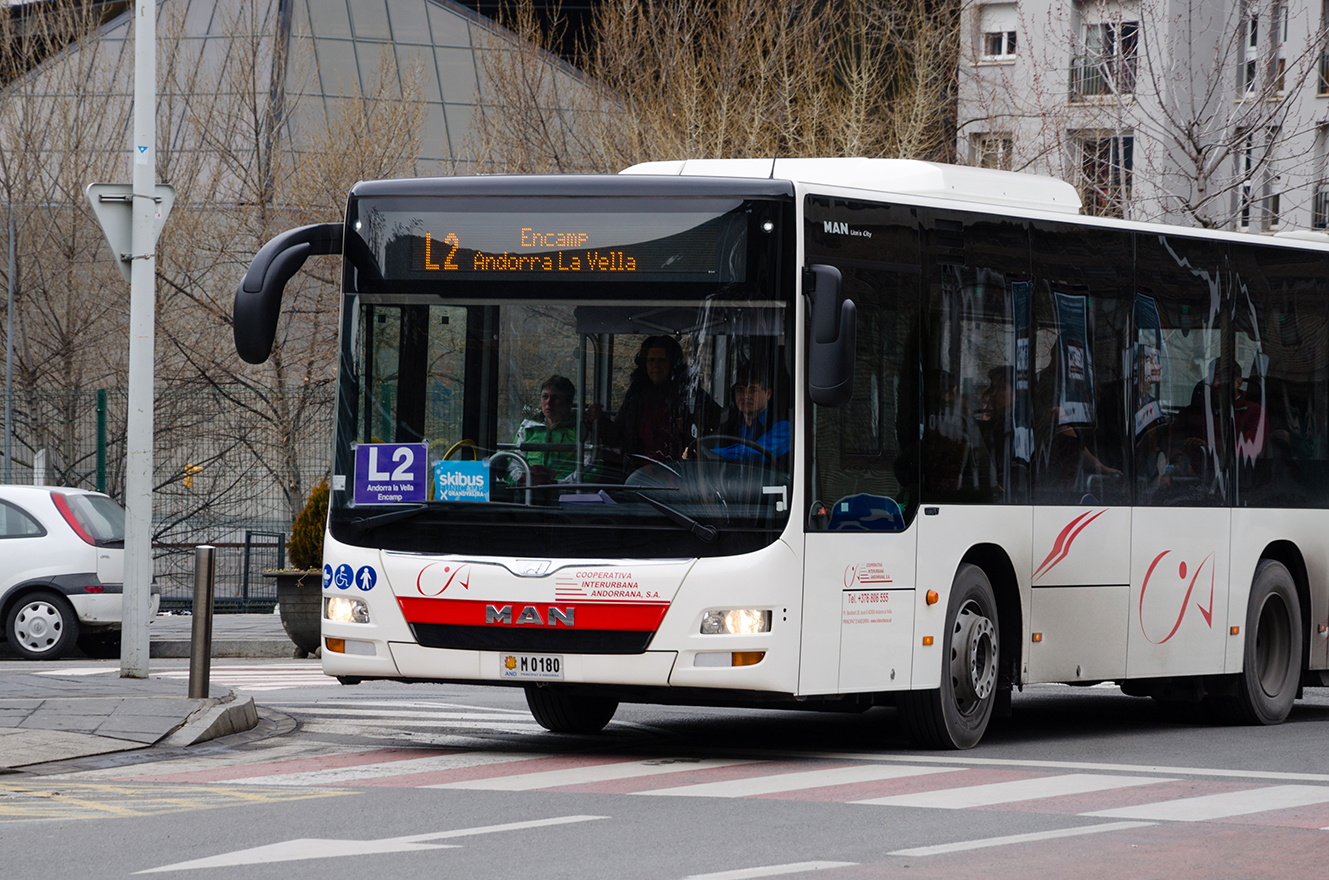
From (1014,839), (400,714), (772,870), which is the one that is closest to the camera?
(772,870)

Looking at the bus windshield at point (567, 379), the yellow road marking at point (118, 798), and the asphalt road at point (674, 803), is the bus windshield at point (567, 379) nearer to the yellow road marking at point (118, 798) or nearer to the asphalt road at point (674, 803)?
the asphalt road at point (674, 803)

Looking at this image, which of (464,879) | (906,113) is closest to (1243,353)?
(464,879)

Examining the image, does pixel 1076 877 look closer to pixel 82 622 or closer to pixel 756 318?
pixel 756 318

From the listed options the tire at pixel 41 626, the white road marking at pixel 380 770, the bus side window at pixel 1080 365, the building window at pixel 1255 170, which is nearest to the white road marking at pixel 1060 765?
the white road marking at pixel 380 770

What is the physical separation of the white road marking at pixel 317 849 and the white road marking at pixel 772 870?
1.14 metres

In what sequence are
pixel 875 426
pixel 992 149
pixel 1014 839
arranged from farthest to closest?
1. pixel 992 149
2. pixel 875 426
3. pixel 1014 839

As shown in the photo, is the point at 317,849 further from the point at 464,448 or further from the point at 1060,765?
the point at 1060,765

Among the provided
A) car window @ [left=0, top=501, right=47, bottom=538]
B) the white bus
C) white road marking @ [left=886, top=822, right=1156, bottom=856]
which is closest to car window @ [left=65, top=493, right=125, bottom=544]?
car window @ [left=0, top=501, right=47, bottom=538]

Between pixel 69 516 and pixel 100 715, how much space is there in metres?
8.37

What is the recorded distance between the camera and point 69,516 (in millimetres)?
19703

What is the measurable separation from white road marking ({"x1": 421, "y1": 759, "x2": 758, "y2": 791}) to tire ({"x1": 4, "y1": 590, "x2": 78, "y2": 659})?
10393 mm

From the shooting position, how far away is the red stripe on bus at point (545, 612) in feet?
33.1

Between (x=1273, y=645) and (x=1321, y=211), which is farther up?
(x=1321, y=211)

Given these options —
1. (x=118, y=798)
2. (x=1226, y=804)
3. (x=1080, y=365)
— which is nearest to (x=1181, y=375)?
(x=1080, y=365)
